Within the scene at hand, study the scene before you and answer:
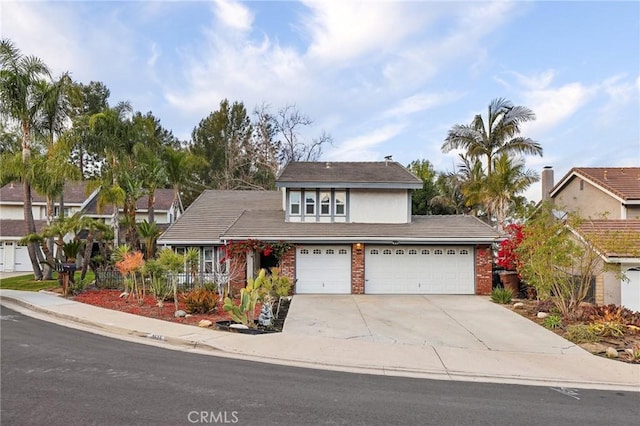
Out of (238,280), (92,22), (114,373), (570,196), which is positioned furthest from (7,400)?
(570,196)

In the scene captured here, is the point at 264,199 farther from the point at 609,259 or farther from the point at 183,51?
the point at 609,259

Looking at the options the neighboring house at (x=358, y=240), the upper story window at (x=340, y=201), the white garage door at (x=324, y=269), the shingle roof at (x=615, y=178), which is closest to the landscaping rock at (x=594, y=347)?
the neighboring house at (x=358, y=240)

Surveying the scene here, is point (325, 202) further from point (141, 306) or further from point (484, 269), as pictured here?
point (141, 306)

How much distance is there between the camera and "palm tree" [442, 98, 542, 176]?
1031 inches

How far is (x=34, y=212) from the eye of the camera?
31.0 m

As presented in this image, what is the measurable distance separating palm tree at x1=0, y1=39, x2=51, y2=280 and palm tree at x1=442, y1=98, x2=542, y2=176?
24133mm

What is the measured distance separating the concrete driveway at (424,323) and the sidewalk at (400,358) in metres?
0.48

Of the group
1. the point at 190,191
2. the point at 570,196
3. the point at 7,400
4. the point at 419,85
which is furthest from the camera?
the point at 190,191

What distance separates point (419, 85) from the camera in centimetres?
2002

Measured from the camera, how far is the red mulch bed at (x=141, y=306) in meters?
11.9

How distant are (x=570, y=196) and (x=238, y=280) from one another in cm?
2020

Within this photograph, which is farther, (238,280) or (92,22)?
(238,280)

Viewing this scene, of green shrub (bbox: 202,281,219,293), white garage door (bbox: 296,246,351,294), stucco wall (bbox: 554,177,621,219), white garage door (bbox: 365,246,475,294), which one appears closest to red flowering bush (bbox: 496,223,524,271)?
white garage door (bbox: 365,246,475,294)

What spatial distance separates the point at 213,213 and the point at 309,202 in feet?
17.9
